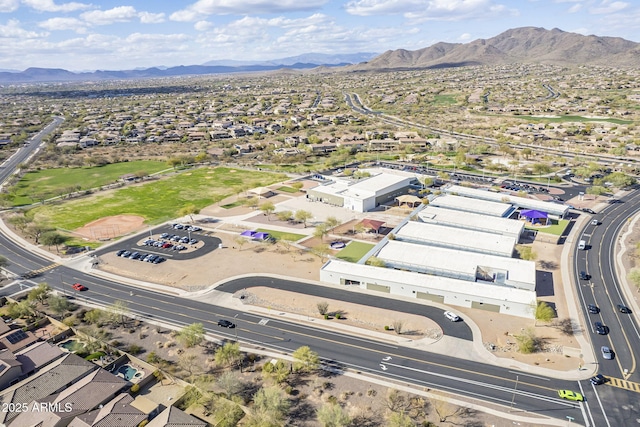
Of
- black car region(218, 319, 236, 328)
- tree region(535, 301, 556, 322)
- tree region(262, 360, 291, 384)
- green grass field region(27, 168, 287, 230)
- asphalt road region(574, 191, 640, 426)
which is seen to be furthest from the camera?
green grass field region(27, 168, 287, 230)

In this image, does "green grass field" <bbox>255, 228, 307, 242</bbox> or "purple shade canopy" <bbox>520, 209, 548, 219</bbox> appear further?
"purple shade canopy" <bbox>520, 209, 548, 219</bbox>

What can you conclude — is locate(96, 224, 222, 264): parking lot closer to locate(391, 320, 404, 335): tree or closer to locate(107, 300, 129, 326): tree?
locate(107, 300, 129, 326): tree

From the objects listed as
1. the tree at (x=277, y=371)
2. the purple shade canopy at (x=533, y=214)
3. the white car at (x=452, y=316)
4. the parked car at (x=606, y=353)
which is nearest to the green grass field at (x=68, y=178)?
the tree at (x=277, y=371)

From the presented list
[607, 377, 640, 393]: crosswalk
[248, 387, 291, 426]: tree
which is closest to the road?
[248, 387, 291, 426]: tree

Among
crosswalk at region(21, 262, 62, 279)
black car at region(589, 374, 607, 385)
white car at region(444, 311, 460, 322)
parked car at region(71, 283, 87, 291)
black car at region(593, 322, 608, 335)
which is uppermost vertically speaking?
crosswalk at region(21, 262, 62, 279)

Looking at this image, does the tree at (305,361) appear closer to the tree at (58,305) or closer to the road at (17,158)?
the tree at (58,305)
